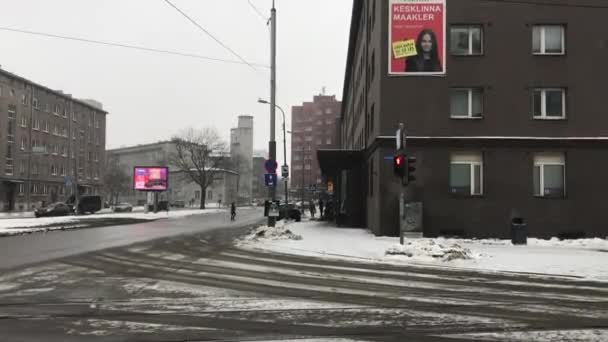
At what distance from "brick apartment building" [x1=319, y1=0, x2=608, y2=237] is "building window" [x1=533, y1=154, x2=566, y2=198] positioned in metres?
0.04

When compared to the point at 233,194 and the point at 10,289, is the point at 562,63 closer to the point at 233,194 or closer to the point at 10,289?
the point at 10,289

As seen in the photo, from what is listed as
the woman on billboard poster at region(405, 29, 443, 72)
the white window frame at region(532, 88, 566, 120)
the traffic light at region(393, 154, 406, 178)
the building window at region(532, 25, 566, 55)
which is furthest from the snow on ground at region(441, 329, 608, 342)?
the building window at region(532, 25, 566, 55)

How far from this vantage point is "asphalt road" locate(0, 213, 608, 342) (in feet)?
22.0

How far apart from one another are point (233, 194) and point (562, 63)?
331 feet

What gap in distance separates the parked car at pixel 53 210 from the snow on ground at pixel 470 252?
1393 inches

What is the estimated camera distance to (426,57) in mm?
23125

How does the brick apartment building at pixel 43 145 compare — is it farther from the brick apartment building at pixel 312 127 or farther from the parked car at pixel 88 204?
the brick apartment building at pixel 312 127

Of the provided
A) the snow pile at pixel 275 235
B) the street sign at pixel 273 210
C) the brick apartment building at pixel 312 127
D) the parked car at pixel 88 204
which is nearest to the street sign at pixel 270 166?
the street sign at pixel 273 210

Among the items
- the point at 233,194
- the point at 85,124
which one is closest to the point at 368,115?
the point at 85,124

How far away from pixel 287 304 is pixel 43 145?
238 ft

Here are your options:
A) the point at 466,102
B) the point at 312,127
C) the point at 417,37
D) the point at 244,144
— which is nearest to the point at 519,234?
the point at 466,102

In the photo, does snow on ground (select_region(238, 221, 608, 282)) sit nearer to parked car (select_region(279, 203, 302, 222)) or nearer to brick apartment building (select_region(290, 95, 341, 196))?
parked car (select_region(279, 203, 302, 222))

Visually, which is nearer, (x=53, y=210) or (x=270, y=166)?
(x=270, y=166)

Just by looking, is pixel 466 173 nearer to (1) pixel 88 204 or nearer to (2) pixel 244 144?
(1) pixel 88 204
